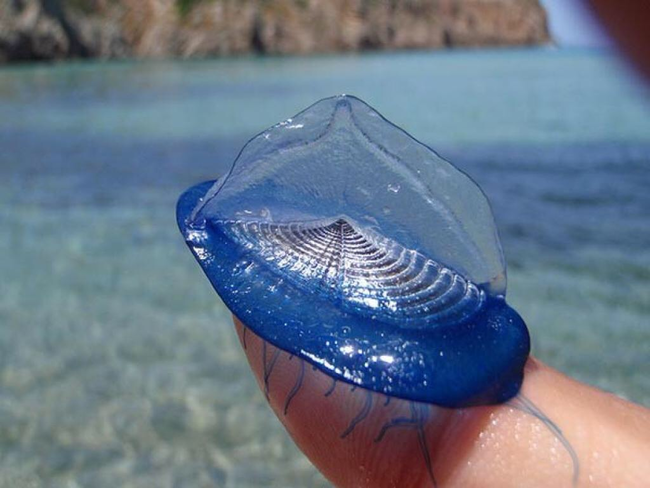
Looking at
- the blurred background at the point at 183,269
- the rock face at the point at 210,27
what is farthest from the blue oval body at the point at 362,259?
the rock face at the point at 210,27

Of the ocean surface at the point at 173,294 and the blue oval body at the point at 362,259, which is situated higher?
the blue oval body at the point at 362,259

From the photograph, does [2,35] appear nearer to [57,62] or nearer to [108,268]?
[57,62]

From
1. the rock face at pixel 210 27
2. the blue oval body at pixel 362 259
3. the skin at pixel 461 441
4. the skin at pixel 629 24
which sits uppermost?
the skin at pixel 629 24

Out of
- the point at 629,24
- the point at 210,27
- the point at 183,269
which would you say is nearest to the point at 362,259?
the point at 629,24

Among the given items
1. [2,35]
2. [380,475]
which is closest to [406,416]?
[380,475]

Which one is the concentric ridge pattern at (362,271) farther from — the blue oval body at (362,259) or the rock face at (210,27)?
the rock face at (210,27)

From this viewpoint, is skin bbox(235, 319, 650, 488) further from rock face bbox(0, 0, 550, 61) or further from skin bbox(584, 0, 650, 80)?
rock face bbox(0, 0, 550, 61)
